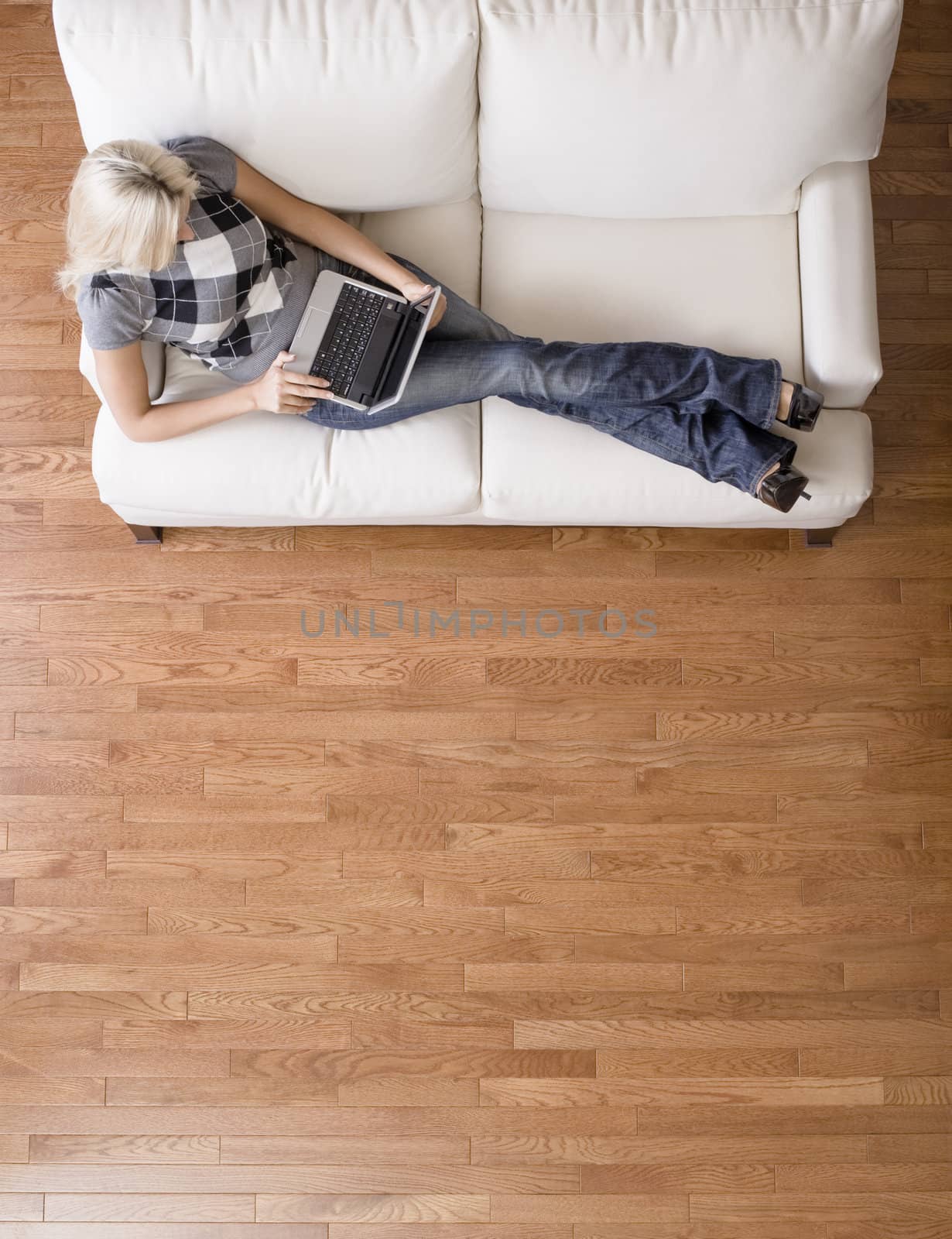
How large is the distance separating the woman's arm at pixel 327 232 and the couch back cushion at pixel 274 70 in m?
0.08

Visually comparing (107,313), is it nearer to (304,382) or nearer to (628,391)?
(304,382)

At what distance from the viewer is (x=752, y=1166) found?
1.90 m

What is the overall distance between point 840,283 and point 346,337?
2.87 ft

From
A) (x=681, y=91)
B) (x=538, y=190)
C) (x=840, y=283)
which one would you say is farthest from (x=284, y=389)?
(x=840, y=283)

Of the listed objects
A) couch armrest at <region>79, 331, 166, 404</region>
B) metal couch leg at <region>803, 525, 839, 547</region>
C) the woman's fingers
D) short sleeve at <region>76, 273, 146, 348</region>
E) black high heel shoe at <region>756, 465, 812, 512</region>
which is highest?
short sleeve at <region>76, 273, 146, 348</region>

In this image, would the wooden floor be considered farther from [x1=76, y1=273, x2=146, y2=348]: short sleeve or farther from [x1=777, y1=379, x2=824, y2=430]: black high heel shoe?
[x1=76, y1=273, x2=146, y2=348]: short sleeve

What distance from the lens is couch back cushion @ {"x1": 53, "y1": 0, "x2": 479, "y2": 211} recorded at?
1518 mm

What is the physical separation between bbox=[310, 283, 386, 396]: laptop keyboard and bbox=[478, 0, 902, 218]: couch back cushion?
0.35m

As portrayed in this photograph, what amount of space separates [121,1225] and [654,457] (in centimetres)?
180

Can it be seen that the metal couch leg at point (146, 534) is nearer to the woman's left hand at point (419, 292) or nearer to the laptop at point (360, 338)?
the laptop at point (360, 338)

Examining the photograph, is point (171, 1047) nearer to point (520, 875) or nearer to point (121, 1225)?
point (121, 1225)

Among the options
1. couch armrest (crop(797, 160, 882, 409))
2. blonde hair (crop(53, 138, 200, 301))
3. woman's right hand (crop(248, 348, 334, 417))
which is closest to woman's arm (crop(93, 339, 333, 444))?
woman's right hand (crop(248, 348, 334, 417))

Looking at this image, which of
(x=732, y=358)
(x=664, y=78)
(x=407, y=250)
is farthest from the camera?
(x=407, y=250)

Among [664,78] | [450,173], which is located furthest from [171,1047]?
[664,78]
